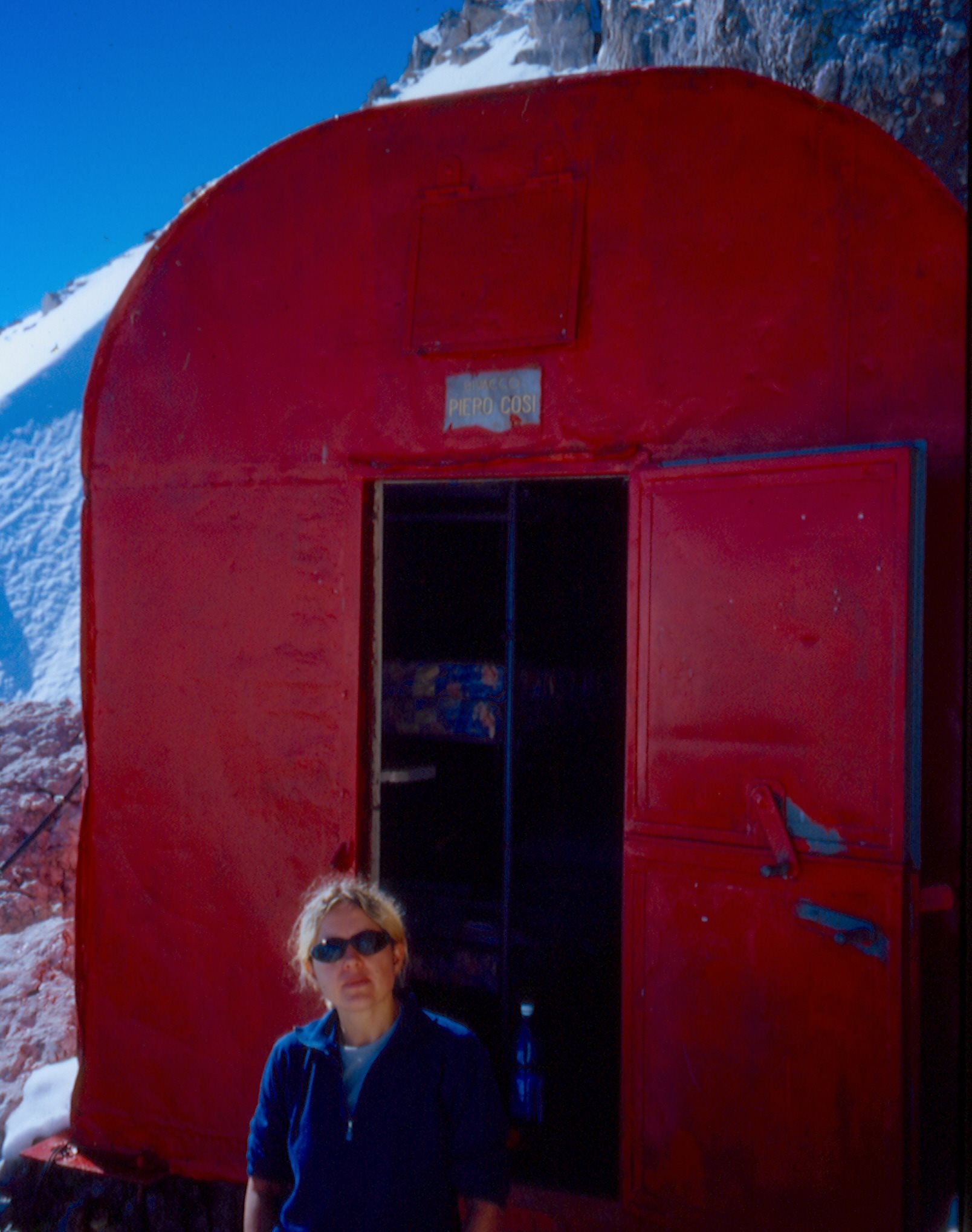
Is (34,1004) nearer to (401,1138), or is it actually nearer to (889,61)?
(401,1138)

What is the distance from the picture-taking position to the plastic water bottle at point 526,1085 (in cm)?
318

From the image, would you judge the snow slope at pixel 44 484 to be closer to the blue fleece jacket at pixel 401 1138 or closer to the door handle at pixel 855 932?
the blue fleece jacket at pixel 401 1138

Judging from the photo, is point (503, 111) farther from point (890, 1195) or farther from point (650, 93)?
point (890, 1195)

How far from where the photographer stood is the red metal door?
7.82 ft

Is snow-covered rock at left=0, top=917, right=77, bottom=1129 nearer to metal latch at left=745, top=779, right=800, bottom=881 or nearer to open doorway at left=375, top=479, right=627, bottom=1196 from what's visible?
open doorway at left=375, top=479, right=627, bottom=1196

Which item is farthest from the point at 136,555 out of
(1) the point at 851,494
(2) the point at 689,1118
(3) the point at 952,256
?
(3) the point at 952,256

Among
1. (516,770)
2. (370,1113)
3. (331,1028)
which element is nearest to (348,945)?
(331,1028)

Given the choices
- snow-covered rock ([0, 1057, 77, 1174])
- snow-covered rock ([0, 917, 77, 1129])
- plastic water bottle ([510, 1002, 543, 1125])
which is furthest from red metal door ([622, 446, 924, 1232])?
snow-covered rock ([0, 917, 77, 1129])

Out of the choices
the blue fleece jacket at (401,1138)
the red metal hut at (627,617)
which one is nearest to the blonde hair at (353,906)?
the blue fleece jacket at (401,1138)

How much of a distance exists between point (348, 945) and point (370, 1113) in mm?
406

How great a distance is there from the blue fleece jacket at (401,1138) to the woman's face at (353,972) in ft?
0.31

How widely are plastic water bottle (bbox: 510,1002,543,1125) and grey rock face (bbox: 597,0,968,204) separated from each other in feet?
16.8

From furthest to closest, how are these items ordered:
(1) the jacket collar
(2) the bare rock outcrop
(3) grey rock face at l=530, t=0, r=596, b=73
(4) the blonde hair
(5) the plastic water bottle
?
(3) grey rock face at l=530, t=0, r=596, b=73, (2) the bare rock outcrop, (5) the plastic water bottle, (4) the blonde hair, (1) the jacket collar

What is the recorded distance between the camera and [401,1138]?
1909 millimetres
